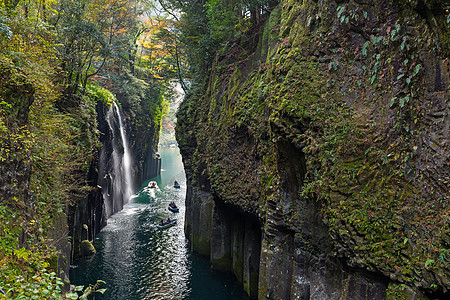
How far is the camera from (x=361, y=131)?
7273mm

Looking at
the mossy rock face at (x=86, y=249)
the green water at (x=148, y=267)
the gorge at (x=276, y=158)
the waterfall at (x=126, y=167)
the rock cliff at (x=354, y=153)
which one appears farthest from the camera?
the waterfall at (x=126, y=167)

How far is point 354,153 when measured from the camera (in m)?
7.38

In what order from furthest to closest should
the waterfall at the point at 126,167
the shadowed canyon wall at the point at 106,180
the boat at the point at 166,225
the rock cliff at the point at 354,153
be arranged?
the waterfall at the point at 126,167 → the boat at the point at 166,225 → the shadowed canyon wall at the point at 106,180 → the rock cliff at the point at 354,153

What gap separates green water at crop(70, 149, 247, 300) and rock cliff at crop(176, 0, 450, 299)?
5151 mm

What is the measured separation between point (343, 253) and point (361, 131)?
9.84 ft

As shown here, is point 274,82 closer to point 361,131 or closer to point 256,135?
point 256,135

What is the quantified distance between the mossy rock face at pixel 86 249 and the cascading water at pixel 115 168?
571 centimetres

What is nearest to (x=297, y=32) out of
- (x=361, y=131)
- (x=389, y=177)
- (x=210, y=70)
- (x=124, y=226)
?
(x=361, y=131)

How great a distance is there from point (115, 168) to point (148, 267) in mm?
13774

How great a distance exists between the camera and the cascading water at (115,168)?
77.7 feet

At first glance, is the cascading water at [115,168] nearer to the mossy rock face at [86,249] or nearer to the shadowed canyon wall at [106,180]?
the shadowed canyon wall at [106,180]

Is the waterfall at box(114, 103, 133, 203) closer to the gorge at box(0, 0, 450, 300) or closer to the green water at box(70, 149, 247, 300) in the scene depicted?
the green water at box(70, 149, 247, 300)

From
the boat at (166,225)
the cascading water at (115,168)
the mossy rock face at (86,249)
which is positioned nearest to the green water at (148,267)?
the boat at (166,225)

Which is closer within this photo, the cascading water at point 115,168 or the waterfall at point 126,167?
the cascading water at point 115,168
